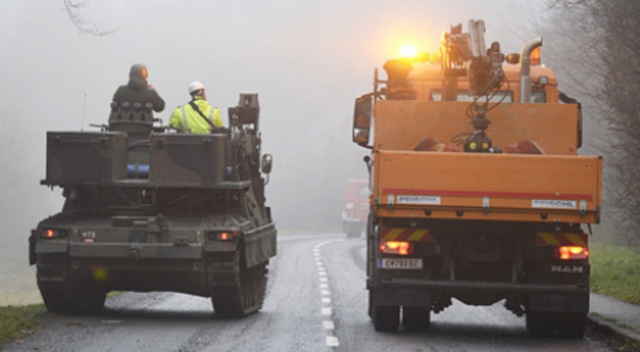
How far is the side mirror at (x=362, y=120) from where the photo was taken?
590 inches

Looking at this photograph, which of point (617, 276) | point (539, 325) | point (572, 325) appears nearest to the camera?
point (572, 325)

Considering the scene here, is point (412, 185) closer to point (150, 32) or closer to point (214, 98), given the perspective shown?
point (150, 32)

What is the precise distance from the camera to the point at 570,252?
13.0m

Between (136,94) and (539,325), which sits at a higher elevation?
(136,94)

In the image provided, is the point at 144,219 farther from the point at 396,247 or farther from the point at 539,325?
the point at 539,325

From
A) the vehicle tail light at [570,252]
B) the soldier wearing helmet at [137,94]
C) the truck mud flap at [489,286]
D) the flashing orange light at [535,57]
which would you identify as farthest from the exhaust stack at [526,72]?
the soldier wearing helmet at [137,94]

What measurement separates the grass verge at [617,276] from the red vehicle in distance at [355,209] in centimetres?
2324

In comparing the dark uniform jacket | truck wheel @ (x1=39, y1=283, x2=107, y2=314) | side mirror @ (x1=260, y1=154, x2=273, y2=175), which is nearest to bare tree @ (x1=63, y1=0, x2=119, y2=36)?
the dark uniform jacket

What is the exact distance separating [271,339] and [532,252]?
9.26ft

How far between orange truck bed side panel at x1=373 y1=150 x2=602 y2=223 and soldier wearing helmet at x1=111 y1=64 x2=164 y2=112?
3989 millimetres

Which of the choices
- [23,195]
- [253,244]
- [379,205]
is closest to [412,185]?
[379,205]

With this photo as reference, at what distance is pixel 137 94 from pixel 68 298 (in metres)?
2.62

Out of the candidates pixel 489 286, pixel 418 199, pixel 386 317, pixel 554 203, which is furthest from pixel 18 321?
pixel 554 203

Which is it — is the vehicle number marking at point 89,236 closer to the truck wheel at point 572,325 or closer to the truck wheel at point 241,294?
the truck wheel at point 241,294
